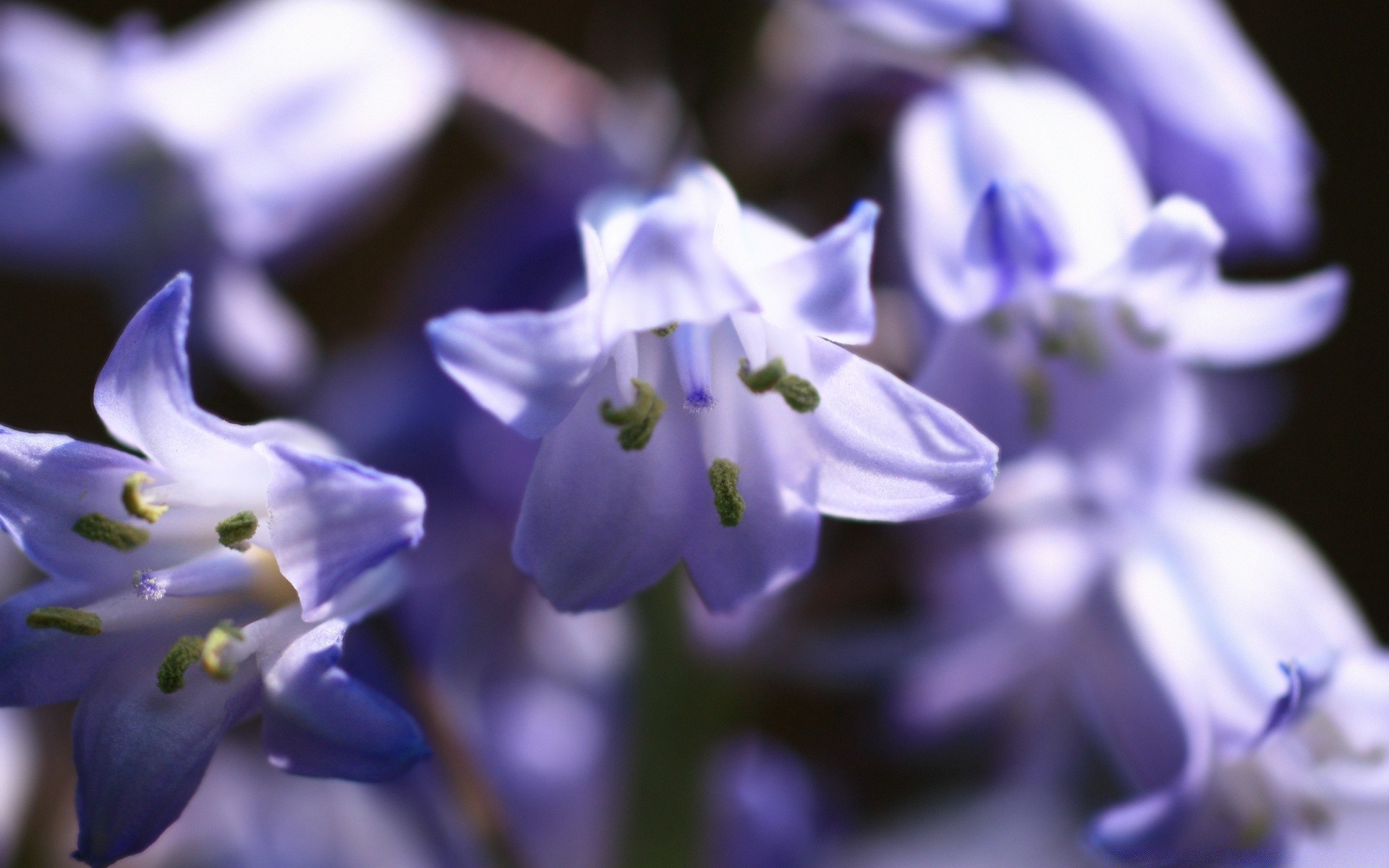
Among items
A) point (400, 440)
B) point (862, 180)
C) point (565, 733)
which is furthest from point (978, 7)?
point (565, 733)

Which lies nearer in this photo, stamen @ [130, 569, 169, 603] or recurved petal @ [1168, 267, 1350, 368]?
stamen @ [130, 569, 169, 603]

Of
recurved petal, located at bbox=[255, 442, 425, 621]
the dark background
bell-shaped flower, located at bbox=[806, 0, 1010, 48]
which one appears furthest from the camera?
the dark background

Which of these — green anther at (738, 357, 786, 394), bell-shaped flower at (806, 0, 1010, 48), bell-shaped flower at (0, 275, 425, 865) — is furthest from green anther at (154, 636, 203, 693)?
bell-shaped flower at (806, 0, 1010, 48)

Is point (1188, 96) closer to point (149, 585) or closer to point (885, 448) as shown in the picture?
point (885, 448)

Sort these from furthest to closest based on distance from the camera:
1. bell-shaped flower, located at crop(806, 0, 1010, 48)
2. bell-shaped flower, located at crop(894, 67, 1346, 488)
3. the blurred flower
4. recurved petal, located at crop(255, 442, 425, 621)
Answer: the blurred flower → bell-shaped flower, located at crop(806, 0, 1010, 48) → bell-shaped flower, located at crop(894, 67, 1346, 488) → recurved petal, located at crop(255, 442, 425, 621)

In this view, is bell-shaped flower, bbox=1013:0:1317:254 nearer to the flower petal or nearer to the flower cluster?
the flower cluster

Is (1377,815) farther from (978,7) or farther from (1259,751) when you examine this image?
(978,7)

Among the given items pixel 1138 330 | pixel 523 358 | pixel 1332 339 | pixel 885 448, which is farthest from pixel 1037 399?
pixel 1332 339
